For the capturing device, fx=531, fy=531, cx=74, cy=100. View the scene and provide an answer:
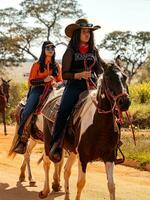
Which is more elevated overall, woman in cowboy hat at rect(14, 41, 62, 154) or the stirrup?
woman in cowboy hat at rect(14, 41, 62, 154)

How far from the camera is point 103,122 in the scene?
7.36 metres

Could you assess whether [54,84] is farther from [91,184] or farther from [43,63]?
[91,184]

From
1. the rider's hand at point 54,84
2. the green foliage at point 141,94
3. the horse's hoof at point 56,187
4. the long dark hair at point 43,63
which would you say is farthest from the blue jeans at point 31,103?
the green foliage at point 141,94

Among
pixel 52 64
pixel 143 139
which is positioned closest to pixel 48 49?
pixel 52 64

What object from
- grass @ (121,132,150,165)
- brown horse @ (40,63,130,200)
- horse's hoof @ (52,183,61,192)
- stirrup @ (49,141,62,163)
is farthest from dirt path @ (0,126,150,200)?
brown horse @ (40,63,130,200)

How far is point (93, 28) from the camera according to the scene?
8023mm

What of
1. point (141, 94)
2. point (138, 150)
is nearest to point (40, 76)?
point (138, 150)

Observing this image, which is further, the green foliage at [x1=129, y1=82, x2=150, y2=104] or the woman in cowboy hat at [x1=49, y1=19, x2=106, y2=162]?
the green foliage at [x1=129, y1=82, x2=150, y2=104]

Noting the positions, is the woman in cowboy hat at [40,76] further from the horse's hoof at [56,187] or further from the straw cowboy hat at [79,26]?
the straw cowboy hat at [79,26]

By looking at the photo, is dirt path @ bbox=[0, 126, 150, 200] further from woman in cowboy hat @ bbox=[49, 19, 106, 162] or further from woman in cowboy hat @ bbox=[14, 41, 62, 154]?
→ woman in cowboy hat @ bbox=[49, 19, 106, 162]

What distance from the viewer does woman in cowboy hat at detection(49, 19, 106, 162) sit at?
8.05 m

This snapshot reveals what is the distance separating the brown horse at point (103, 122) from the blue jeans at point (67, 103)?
21 centimetres

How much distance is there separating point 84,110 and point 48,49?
2497mm

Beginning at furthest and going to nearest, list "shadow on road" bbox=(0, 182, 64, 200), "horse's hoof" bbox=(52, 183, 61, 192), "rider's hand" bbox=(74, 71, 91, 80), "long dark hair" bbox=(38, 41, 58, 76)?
"long dark hair" bbox=(38, 41, 58, 76), "horse's hoof" bbox=(52, 183, 61, 192), "shadow on road" bbox=(0, 182, 64, 200), "rider's hand" bbox=(74, 71, 91, 80)
